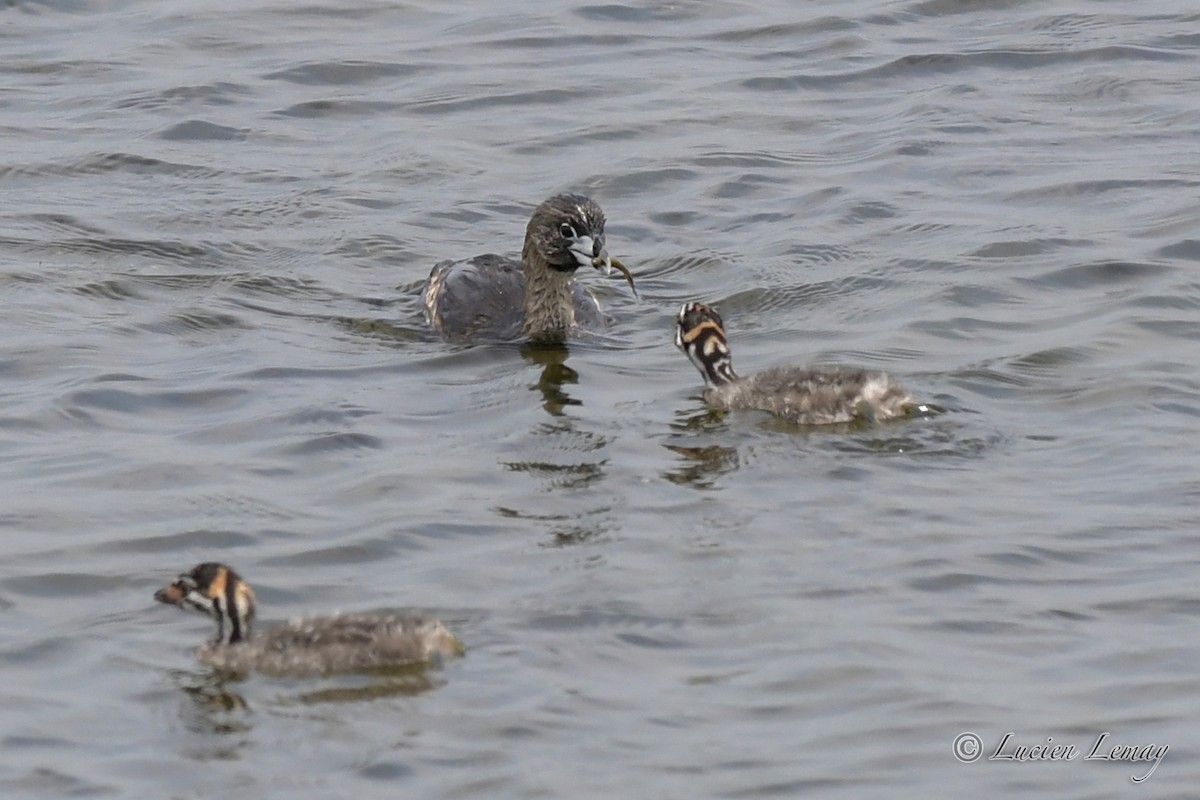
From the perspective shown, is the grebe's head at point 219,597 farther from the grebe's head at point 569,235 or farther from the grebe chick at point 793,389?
the grebe's head at point 569,235

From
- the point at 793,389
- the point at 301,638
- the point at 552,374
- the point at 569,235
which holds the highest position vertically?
the point at 569,235

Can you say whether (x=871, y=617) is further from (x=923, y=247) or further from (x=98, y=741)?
(x=923, y=247)

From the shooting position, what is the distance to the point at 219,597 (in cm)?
823

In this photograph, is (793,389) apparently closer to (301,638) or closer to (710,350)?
(710,350)

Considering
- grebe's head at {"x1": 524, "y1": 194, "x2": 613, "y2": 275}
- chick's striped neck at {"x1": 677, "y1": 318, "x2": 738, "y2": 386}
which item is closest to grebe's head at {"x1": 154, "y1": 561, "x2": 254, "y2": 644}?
chick's striped neck at {"x1": 677, "y1": 318, "x2": 738, "y2": 386}

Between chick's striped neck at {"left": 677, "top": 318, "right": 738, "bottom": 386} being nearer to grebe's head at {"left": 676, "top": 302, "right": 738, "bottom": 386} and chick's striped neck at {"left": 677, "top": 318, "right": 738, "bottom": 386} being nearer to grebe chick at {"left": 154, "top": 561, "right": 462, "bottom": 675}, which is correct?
grebe's head at {"left": 676, "top": 302, "right": 738, "bottom": 386}

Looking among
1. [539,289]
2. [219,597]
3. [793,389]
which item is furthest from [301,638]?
[539,289]

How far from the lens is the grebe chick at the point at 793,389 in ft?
35.0

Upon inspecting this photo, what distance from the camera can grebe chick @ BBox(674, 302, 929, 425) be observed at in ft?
35.0

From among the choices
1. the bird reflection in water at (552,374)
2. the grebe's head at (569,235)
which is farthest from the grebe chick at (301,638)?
the grebe's head at (569,235)

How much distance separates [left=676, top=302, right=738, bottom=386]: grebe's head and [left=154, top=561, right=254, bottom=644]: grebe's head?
3.45 metres

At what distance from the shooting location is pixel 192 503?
32.2 ft

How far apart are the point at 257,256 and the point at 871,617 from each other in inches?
263

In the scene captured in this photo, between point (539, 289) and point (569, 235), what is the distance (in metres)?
0.35
